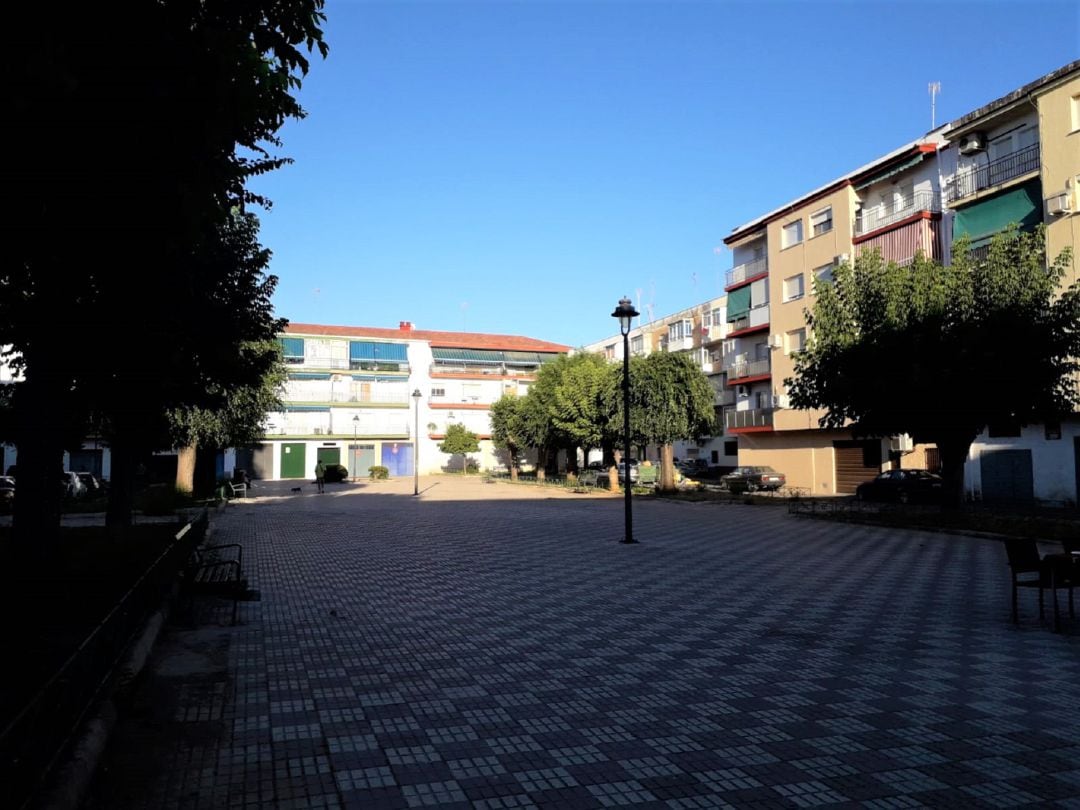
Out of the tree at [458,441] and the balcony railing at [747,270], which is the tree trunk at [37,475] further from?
the tree at [458,441]

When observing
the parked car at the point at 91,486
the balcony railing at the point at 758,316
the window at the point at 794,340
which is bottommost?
the parked car at the point at 91,486

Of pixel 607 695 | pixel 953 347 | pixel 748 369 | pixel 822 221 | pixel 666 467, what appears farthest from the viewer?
pixel 748 369

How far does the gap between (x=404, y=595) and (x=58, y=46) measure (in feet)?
24.4

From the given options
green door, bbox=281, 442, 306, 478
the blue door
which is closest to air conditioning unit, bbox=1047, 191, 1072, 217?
the blue door

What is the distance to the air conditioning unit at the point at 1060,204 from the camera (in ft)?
75.4

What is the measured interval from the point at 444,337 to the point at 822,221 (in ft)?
141

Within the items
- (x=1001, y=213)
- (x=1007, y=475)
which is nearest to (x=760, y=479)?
(x=1007, y=475)

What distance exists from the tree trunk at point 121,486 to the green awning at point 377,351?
5206 centimetres

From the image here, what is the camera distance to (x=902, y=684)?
5.82 meters

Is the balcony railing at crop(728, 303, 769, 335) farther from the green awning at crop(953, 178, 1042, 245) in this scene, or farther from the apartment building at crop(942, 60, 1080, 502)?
the green awning at crop(953, 178, 1042, 245)

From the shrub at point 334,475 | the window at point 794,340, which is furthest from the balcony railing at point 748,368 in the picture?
the shrub at point 334,475

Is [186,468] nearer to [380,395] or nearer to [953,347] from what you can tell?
[953,347]

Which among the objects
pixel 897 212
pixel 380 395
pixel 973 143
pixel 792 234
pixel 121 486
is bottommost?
pixel 121 486

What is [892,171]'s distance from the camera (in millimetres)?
31125
